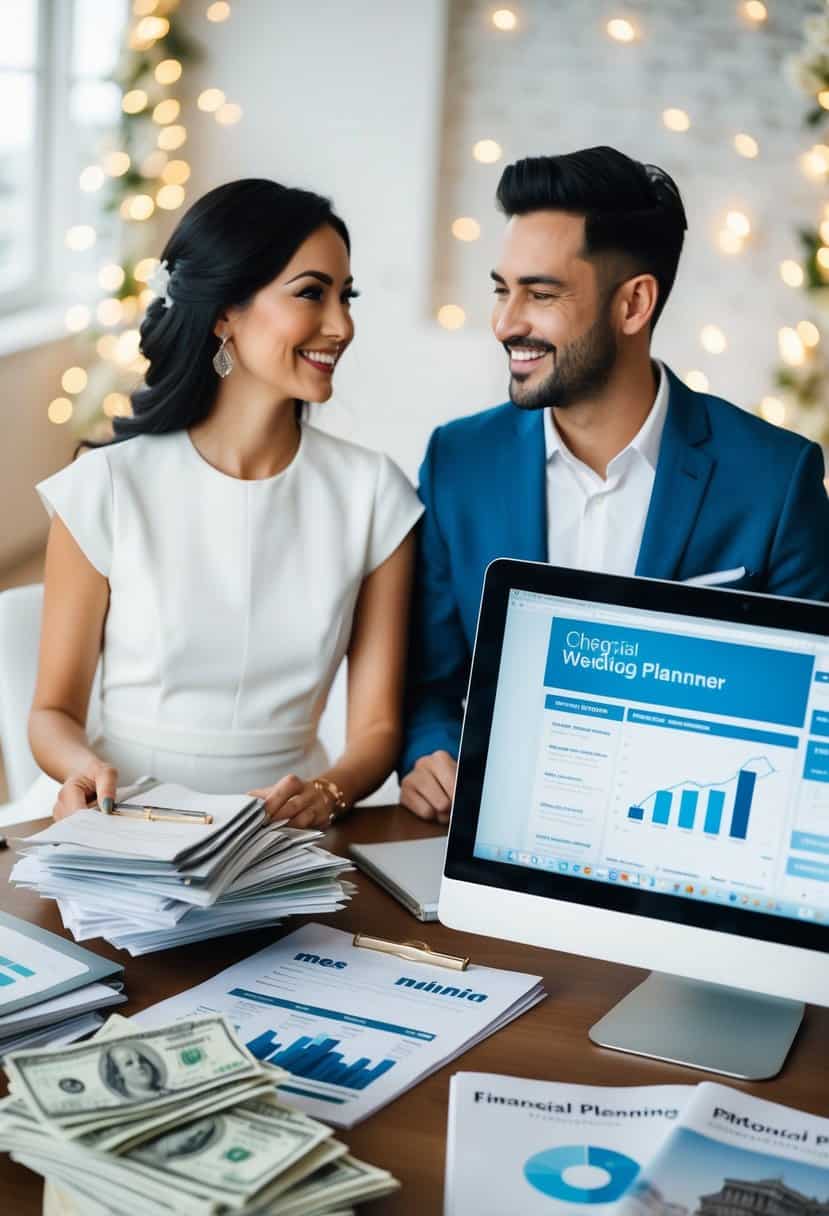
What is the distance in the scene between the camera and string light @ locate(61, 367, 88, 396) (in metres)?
5.02

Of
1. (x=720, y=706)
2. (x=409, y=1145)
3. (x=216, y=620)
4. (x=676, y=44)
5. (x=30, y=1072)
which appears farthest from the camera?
(x=676, y=44)

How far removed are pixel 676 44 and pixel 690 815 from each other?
3680 millimetres

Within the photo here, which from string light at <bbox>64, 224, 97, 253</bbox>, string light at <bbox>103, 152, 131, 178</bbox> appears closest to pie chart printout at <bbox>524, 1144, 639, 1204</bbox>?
string light at <bbox>103, 152, 131, 178</bbox>

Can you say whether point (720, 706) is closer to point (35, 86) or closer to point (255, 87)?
point (255, 87)

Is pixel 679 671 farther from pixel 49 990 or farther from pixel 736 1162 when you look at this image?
pixel 49 990

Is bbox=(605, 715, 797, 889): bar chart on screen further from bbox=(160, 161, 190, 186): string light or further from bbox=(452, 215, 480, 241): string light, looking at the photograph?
bbox=(160, 161, 190, 186): string light

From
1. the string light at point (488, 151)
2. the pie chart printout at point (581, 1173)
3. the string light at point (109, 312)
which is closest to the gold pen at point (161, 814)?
the pie chart printout at point (581, 1173)

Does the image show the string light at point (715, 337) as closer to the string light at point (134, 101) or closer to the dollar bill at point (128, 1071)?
the string light at point (134, 101)

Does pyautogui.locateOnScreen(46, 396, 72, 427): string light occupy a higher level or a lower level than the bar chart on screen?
higher

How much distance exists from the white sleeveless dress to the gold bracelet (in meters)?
0.32

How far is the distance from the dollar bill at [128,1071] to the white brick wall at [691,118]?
3766 mm

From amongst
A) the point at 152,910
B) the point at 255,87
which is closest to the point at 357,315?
the point at 255,87

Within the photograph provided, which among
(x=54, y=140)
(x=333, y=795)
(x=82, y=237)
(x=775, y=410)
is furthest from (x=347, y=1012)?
(x=54, y=140)

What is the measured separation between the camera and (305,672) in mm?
2180
